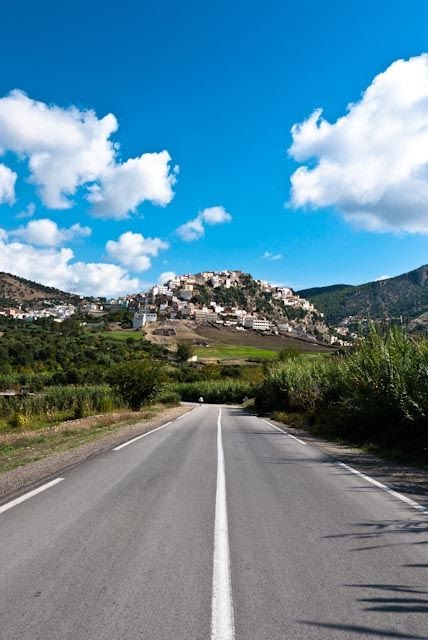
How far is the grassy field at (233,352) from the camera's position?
11744 centimetres

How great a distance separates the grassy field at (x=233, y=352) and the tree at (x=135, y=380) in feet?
240

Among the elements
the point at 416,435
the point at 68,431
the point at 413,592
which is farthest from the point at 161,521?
the point at 68,431

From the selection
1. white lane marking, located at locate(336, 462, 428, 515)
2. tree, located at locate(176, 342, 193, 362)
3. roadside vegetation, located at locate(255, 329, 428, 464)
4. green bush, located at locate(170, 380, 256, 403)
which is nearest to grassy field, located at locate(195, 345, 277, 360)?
tree, located at locate(176, 342, 193, 362)

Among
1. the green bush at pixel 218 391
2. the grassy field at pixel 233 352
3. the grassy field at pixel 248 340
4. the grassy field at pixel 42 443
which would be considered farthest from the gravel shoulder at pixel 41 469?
the grassy field at pixel 248 340

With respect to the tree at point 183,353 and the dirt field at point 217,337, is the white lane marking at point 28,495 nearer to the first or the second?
the tree at point 183,353

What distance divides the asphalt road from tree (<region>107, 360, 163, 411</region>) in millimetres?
32479

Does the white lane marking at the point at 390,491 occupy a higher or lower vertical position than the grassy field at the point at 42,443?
higher

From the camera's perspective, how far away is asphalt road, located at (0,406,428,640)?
3.68 m

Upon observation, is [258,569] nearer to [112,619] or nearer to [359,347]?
[112,619]

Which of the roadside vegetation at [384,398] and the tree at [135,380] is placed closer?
the roadside vegetation at [384,398]

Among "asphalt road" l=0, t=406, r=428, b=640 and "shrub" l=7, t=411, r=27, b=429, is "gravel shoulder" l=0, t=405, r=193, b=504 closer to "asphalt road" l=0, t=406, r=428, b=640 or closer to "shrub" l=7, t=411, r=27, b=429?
"asphalt road" l=0, t=406, r=428, b=640

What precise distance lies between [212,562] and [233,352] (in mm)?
120160

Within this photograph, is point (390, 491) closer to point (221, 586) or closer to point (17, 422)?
point (221, 586)

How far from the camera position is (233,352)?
12494cm
